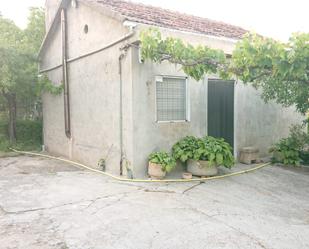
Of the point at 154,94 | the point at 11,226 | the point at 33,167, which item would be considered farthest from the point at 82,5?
the point at 11,226

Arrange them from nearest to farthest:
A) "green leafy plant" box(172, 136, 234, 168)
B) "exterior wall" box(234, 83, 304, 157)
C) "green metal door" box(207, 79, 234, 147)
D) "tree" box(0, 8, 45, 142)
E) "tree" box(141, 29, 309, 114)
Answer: "tree" box(141, 29, 309, 114), "green leafy plant" box(172, 136, 234, 168), "green metal door" box(207, 79, 234, 147), "exterior wall" box(234, 83, 304, 157), "tree" box(0, 8, 45, 142)

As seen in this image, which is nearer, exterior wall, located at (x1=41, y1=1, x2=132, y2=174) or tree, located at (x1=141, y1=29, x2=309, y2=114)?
tree, located at (x1=141, y1=29, x2=309, y2=114)

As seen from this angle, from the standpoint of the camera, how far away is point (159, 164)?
23.6 ft

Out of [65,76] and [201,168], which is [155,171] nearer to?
[201,168]

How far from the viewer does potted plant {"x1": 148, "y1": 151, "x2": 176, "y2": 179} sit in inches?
283

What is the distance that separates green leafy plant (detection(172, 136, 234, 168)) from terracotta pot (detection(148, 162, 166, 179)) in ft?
2.20

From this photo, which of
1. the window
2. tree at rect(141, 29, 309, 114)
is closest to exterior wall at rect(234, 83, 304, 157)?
the window

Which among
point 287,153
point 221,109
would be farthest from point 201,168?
point 287,153

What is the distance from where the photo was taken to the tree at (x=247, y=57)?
472 cm

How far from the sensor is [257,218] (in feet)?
16.5

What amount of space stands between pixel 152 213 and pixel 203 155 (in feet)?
9.07

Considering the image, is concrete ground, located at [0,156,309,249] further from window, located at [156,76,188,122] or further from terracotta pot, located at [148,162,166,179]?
window, located at [156,76,188,122]

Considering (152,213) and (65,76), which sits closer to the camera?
(152,213)

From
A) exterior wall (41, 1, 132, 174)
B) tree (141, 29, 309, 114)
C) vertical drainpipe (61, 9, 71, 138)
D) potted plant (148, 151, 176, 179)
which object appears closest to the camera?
tree (141, 29, 309, 114)
